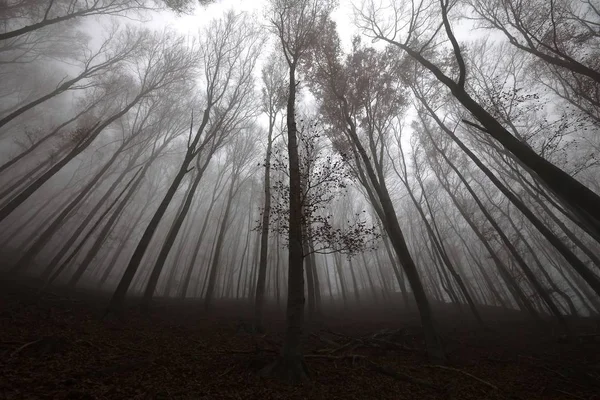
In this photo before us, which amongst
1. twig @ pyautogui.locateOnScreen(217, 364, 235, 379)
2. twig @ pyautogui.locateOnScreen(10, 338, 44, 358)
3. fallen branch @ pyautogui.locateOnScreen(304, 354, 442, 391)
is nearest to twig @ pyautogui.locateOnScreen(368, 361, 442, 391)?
fallen branch @ pyautogui.locateOnScreen(304, 354, 442, 391)

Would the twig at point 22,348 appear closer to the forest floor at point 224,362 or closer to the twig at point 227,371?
the forest floor at point 224,362

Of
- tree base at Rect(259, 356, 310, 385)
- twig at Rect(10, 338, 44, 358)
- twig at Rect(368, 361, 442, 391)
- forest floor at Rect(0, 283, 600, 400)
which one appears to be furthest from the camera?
twig at Rect(368, 361, 442, 391)

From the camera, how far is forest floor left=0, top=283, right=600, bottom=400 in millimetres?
3443

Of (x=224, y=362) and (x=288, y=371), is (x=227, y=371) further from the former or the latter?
(x=288, y=371)

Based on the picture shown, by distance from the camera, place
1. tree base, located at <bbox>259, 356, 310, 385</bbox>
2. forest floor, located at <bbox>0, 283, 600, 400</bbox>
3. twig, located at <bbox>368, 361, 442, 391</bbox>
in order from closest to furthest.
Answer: forest floor, located at <bbox>0, 283, 600, 400</bbox>
tree base, located at <bbox>259, 356, 310, 385</bbox>
twig, located at <bbox>368, 361, 442, 391</bbox>

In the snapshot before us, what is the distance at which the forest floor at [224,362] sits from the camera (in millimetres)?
3443

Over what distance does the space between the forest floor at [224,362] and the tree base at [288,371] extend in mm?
179

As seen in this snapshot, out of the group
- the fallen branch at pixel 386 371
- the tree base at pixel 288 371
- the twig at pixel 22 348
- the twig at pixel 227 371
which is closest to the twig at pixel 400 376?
the fallen branch at pixel 386 371

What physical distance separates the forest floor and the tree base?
18 centimetres

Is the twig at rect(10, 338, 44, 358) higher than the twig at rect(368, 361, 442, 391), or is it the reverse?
the twig at rect(10, 338, 44, 358)

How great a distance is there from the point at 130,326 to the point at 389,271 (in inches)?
1390

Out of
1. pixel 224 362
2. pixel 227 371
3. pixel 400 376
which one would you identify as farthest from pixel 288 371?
pixel 400 376

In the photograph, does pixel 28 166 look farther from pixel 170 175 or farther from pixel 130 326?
pixel 130 326

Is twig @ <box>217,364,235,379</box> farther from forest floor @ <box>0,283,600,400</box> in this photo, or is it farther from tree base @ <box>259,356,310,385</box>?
tree base @ <box>259,356,310,385</box>
